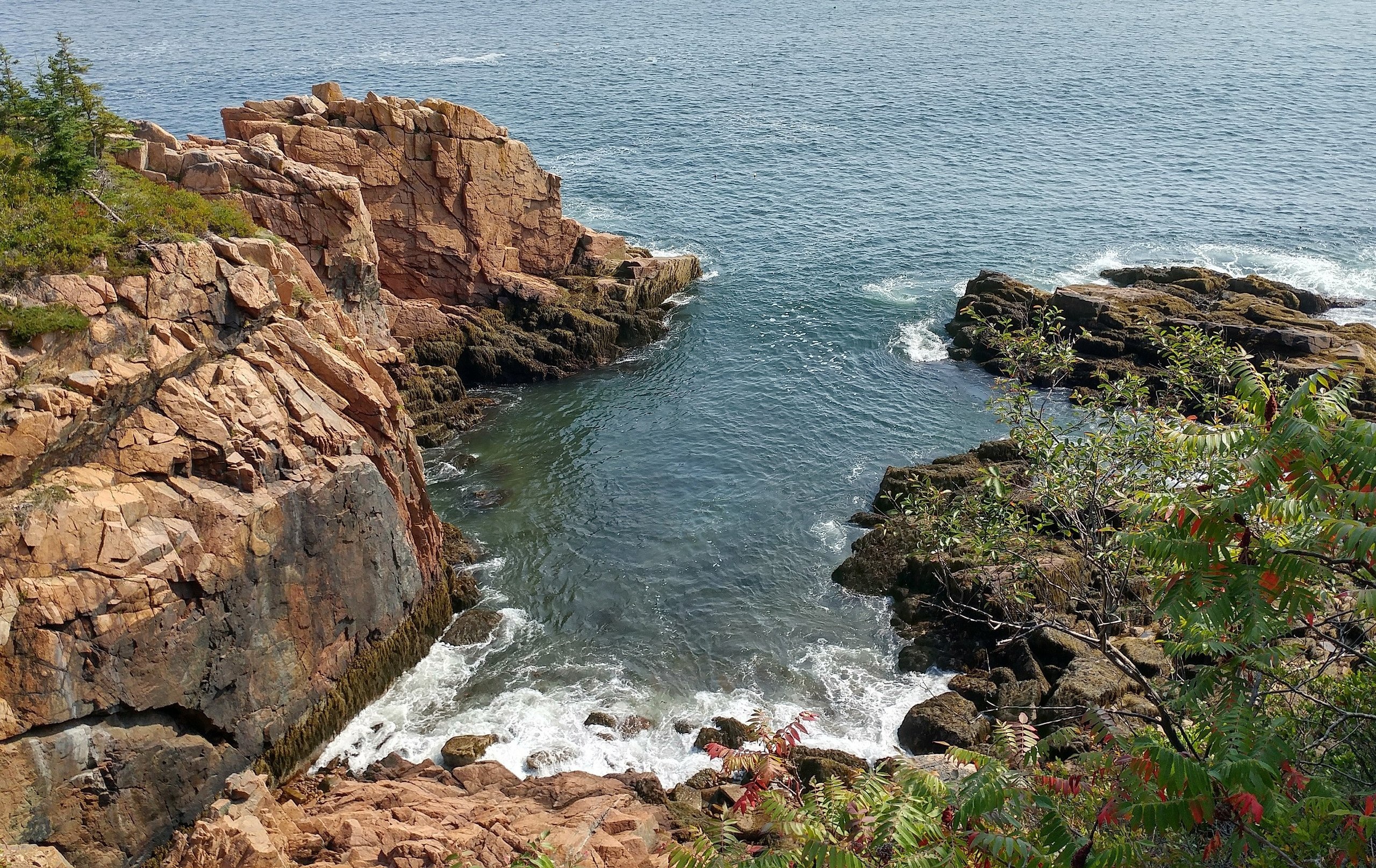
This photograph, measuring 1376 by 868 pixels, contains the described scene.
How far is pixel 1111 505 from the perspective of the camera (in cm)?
1933

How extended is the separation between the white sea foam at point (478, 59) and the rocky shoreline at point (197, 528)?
73347 mm

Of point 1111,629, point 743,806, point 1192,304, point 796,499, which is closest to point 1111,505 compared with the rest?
point 743,806

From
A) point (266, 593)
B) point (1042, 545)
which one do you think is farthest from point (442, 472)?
point (1042, 545)

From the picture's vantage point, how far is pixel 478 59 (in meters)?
113

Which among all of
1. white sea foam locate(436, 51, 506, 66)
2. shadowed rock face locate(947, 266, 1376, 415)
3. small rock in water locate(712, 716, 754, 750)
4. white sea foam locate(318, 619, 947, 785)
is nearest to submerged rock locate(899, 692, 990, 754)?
white sea foam locate(318, 619, 947, 785)

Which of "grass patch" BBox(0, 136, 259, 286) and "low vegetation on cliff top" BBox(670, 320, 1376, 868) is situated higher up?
"grass patch" BBox(0, 136, 259, 286)

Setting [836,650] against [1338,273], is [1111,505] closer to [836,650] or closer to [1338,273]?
[836,650]

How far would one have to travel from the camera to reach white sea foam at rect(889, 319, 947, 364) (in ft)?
182

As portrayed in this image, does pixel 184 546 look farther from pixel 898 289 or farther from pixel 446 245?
pixel 898 289

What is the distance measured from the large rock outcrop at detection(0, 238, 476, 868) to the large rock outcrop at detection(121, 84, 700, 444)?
36.9 feet

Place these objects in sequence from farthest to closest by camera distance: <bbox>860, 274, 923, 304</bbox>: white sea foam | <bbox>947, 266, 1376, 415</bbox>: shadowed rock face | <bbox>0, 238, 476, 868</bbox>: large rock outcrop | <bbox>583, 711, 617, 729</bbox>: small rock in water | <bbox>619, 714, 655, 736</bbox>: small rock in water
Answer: <bbox>860, 274, 923, 304</bbox>: white sea foam
<bbox>947, 266, 1376, 415</bbox>: shadowed rock face
<bbox>583, 711, 617, 729</bbox>: small rock in water
<bbox>619, 714, 655, 736</bbox>: small rock in water
<bbox>0, 238, 476, 868</bbox>: large rock outcrop

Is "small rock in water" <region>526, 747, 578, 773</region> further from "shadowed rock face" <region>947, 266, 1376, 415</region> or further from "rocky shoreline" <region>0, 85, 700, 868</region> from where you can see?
"shadowed rock face" <region>947, 266, 1376, 415</region>

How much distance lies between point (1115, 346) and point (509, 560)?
3271 cm

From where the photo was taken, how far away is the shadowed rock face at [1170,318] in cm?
4916
